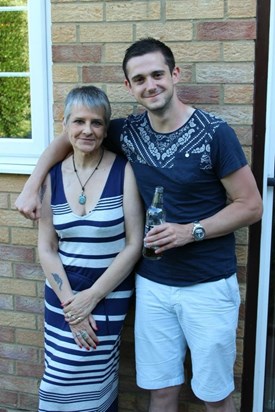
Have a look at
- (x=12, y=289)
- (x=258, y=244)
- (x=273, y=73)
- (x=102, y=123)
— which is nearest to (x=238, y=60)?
(x=273, y=73)

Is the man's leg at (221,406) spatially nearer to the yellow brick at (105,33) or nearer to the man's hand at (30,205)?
the man's hand at (30,205)

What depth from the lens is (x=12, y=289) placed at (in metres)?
3.16

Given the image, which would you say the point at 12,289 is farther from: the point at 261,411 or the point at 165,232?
the point at 261,411

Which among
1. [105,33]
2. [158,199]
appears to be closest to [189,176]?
[158,199]

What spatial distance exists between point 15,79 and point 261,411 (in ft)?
7.38

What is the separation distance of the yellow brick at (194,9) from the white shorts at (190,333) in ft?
3.93

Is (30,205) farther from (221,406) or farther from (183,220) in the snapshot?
(221,406)

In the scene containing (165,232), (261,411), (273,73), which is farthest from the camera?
(261,411)

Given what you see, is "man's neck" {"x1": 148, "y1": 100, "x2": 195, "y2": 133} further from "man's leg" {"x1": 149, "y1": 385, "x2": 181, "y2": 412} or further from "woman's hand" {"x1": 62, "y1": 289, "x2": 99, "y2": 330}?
"man's leg" {"x1": 149, "y1": 385, "x2": 181, "y2": 412}

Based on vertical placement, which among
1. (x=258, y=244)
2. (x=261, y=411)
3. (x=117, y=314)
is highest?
(x=258, y=244)

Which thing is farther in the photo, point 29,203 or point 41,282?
point 41,282

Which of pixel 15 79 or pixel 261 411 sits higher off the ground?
pixel 15 79

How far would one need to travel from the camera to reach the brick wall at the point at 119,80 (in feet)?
8.49

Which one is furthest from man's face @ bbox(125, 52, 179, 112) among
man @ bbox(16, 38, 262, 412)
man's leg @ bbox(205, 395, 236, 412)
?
man's leg @ bbox(205, 395, 236, 412)
